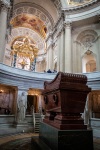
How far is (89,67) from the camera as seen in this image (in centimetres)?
2412

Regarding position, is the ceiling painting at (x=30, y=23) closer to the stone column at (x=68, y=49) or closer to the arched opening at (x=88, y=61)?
the stone column at (x=68, y=49)

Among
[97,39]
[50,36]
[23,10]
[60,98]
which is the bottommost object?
[60,98]

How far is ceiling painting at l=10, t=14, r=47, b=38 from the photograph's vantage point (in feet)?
78.0

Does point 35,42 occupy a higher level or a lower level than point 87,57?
higher

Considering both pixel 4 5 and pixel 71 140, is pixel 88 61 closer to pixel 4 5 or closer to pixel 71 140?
pixel 4 5

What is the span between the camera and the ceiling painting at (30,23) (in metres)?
23.8

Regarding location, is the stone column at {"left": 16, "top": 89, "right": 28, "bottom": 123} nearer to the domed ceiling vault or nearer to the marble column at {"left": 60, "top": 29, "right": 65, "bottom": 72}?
the marble column at {"left": 60, "top": 29, "right": 65, "bottom": 72}

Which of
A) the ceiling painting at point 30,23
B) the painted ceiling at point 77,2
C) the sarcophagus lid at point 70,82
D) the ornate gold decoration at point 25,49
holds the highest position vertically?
the ceiling painting at point 30,23

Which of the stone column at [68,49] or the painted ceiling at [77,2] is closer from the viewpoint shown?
the stone column at [68,49]

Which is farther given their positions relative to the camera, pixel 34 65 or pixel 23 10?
pixel 34 65

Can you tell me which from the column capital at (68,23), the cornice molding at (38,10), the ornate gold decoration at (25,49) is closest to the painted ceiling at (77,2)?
the column capital at (68,23)

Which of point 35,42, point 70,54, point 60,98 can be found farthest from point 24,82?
point 35,42

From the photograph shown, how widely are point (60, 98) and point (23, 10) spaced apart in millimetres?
22041

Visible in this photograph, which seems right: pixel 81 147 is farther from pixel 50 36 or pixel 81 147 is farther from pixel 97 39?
pixel 50 36
